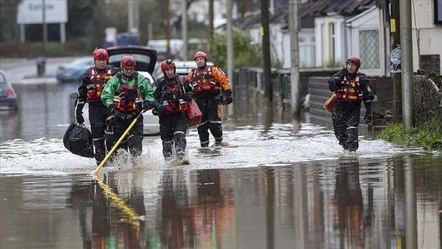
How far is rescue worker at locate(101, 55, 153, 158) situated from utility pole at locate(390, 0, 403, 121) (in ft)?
16.3

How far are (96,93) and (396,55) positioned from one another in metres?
5.58

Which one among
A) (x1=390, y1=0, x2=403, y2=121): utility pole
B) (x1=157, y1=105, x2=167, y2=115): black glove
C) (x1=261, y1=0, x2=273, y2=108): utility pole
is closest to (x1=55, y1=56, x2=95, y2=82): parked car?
(x1=261, y1=0, x2=273, y2=108): utility pole

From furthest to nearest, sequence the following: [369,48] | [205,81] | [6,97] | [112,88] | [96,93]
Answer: [6,97], [369,48], [205,81], [96,93], [112,88]

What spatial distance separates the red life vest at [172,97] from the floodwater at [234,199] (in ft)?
2.64

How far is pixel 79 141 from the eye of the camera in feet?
54.3

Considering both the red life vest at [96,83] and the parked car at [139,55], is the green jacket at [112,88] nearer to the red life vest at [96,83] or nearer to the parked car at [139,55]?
the red life vest at [96,83]

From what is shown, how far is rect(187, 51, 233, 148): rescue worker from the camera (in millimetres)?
18516

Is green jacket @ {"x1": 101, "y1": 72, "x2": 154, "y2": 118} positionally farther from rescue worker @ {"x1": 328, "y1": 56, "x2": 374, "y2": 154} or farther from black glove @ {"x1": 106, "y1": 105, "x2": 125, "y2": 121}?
rescue worker @ {"x1": 328, "y1": 56, "x2": 374, "y2": 154}

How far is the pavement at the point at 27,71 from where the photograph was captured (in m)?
64.1

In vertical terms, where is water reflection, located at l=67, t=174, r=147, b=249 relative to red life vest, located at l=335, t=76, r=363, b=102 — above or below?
below

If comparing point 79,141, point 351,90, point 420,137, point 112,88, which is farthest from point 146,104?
point 420,137

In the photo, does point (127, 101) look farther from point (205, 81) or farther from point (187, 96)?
point (205, 81)

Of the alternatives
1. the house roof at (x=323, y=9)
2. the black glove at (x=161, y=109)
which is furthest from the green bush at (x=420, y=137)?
the house roof at (x=323, y=9)

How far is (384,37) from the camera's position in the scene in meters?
29.5
